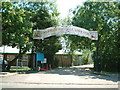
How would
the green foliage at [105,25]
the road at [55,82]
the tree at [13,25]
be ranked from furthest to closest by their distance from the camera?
the green foliage at [105,25] < the tree at [13,25] < the road at [55,82]

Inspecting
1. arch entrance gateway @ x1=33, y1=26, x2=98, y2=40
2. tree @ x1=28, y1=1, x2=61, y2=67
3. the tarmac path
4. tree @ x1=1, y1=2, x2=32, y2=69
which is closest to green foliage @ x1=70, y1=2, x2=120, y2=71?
arch entrance gateway @ x1=33, y1=26, x2=98, y2=40

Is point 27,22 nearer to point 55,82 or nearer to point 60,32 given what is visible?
point 60,32

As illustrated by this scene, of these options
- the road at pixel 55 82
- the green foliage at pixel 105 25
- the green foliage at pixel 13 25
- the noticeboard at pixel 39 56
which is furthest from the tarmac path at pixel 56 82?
the green foliage at pixel 105 25

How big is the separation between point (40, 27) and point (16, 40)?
19.9 feet

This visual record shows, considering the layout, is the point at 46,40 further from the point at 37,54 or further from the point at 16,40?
the point at 16,40

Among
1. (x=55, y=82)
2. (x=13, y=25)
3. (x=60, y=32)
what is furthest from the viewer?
(x=60, y=32)

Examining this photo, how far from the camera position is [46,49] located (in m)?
24.7

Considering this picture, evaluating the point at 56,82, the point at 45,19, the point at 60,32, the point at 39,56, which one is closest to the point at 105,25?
the point at 60,32

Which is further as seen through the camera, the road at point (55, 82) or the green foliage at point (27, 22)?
the green foliage at point (27, 22)

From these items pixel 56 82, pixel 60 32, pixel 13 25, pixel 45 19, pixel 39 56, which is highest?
pixel 45 19

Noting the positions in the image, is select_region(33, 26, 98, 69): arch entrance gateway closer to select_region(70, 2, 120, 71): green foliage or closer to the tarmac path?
select_region(70, 2, 120, 71): green foliage

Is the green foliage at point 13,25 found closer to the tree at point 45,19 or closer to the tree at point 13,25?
the tree at point 13,25

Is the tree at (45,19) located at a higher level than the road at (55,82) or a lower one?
higher

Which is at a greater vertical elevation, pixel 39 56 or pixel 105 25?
pixel 105 25
